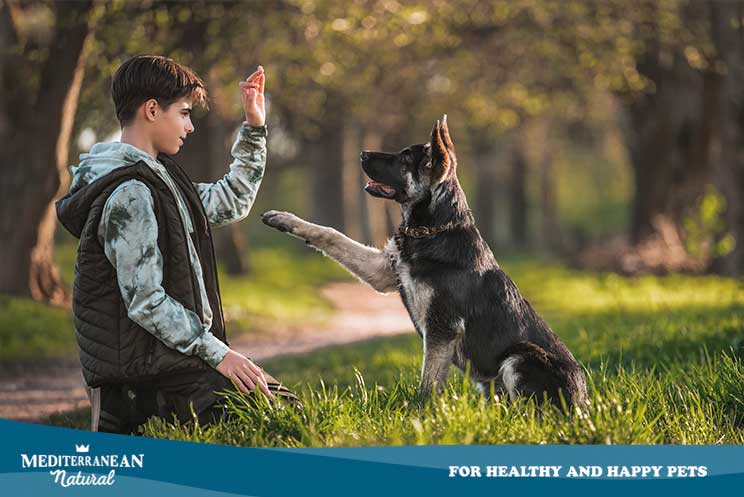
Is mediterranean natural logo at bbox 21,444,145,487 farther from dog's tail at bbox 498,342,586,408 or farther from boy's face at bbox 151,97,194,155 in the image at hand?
dog's tail at bbox 498,342,586,408

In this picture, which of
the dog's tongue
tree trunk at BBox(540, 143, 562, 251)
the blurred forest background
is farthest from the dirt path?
tree trunk at BBox(540, 143, 562, 251)

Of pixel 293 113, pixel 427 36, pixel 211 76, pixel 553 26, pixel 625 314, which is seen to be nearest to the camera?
pixel 625 314

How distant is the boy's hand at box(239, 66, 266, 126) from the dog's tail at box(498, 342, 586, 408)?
6.13ft

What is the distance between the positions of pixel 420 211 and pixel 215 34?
33.3 ft

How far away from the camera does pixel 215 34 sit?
14.3m

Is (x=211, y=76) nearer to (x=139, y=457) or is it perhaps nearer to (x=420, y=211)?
(x=420, y=211)

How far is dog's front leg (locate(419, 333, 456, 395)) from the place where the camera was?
4840 mm

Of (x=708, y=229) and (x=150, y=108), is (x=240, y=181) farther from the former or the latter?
(x=708, y=229)

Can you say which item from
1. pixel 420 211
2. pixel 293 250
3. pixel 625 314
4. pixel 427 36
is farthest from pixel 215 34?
pixel 293 250

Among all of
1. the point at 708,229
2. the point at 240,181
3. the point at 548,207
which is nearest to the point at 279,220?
the point at 240,181

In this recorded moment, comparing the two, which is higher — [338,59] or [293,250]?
[338,59]

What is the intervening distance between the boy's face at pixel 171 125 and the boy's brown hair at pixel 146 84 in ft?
0.10

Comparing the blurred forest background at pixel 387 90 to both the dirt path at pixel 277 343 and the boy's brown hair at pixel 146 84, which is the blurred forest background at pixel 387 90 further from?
the dirt path at pixel 277 343

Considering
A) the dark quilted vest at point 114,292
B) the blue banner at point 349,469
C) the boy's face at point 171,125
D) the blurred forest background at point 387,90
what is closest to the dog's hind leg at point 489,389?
the blue banner at point 349,469
